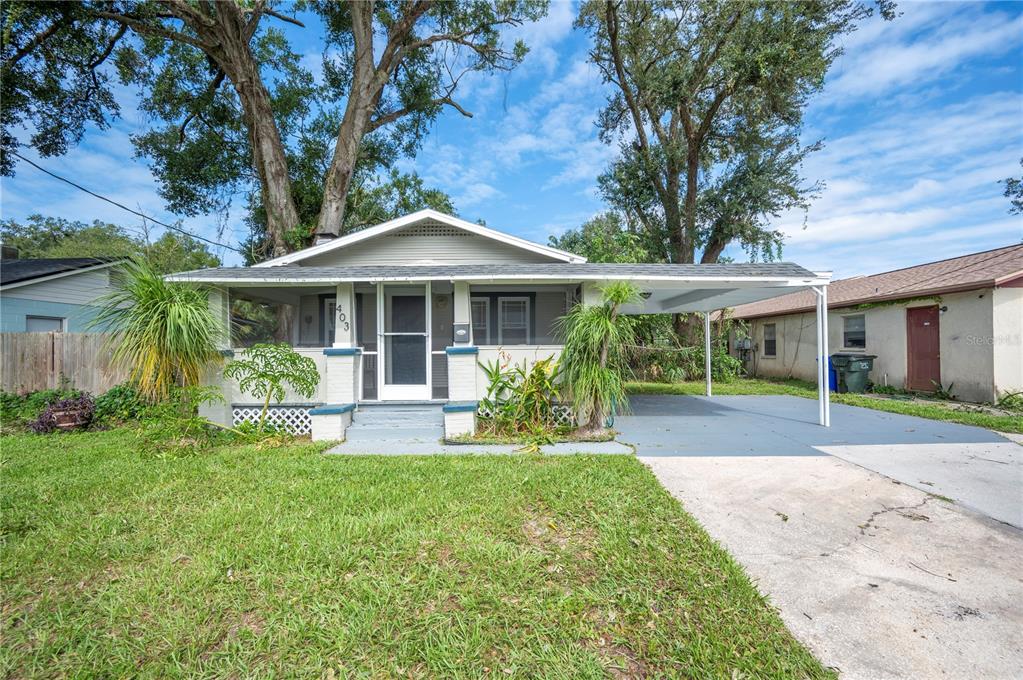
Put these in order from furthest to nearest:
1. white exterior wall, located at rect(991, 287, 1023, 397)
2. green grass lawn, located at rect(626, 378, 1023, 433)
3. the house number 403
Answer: white exterior wall, located at rect(991, 287, 1023, 397)
green grass lawn, located at rect(626, 378, 1023, 433)
the house number 403

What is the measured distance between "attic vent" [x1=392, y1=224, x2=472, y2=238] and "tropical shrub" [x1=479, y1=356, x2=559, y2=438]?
3793mm

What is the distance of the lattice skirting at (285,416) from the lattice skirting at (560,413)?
9.90 feet

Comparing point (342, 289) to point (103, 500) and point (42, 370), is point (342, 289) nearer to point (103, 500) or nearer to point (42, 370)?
point (103, 500)

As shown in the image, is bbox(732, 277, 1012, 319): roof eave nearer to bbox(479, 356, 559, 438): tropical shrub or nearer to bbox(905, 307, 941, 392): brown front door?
bbox(905, 307, 941, 392): brown front door

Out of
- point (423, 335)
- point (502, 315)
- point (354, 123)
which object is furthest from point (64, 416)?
point (354, 123)

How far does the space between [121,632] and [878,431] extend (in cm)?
960

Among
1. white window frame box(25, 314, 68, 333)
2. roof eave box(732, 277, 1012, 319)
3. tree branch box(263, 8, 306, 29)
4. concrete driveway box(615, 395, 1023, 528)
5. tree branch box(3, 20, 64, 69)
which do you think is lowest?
concrete driveway box(615, 395, 1023, 528)

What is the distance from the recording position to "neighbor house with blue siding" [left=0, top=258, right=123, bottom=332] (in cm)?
1041

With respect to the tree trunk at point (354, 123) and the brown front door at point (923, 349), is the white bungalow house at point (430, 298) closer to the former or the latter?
the tree trunk at point (354, 123)

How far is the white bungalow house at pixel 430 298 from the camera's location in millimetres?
6891

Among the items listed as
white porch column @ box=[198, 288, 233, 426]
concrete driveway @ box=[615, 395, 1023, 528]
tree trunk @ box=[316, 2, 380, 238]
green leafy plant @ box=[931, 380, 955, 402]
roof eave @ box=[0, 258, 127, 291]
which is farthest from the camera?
tree trunk @ box=[316, 2, 380, 238]

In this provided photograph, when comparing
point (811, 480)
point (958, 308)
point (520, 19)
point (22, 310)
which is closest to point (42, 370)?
point (22, 310)

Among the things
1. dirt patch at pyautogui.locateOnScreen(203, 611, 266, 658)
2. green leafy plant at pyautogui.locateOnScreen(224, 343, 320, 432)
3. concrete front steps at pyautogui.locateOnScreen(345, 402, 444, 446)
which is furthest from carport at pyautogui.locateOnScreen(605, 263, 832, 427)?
dirt patch at pyautogui.locateOnScreen(203, 611, 266, 658)

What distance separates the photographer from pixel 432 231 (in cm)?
929
